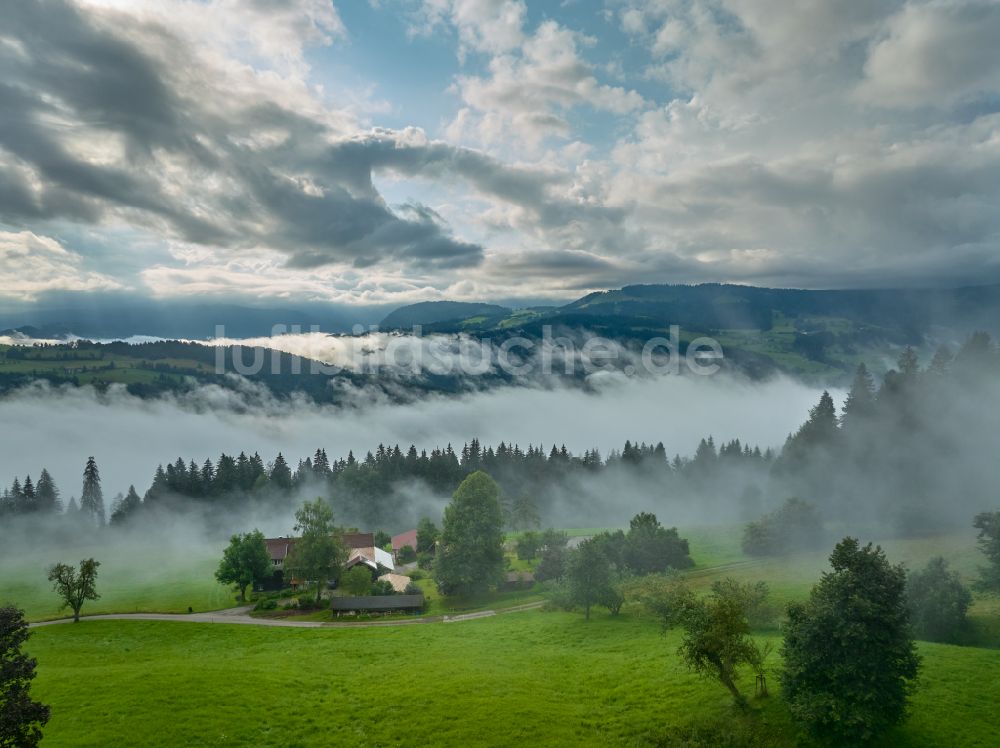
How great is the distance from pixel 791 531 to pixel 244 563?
8516 centimetres

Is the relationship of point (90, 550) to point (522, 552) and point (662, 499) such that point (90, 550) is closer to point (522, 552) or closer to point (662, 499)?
point (522, 552)

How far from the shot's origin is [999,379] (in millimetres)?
90125

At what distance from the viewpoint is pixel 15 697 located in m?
23.2

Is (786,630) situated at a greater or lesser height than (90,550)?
greater

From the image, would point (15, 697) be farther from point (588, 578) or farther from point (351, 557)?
point (351, 557)

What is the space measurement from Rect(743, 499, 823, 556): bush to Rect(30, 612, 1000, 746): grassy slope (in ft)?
136

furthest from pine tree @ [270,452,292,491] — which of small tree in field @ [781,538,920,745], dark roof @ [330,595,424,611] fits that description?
small tree in field @ [781,538,920,745]

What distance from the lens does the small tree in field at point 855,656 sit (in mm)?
28469

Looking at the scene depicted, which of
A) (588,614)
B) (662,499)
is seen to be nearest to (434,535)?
(588,614)

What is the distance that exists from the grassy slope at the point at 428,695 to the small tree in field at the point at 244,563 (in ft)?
82.5

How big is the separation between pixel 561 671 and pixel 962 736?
83.2 feet

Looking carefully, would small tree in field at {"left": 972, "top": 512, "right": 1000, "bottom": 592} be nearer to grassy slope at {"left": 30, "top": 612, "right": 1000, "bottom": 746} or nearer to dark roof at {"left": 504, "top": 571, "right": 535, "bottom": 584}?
grassy slope at {"left": 30, "top": 612, "right": 1000, "bottom": 746}

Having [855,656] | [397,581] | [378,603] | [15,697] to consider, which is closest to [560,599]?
[378,603]

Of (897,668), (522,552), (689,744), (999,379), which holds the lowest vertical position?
(522,552)
